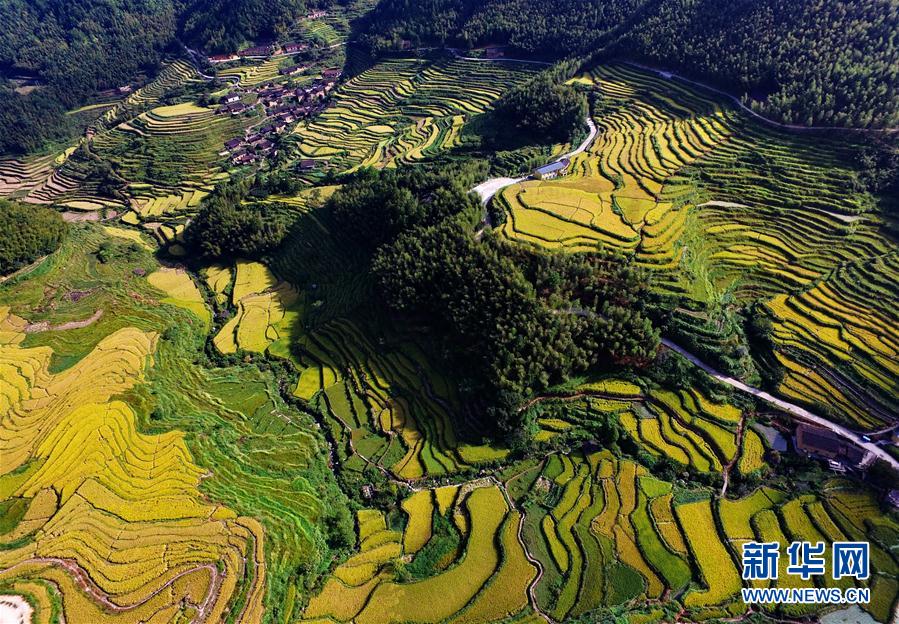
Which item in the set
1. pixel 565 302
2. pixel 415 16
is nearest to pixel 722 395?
pixel 565 302

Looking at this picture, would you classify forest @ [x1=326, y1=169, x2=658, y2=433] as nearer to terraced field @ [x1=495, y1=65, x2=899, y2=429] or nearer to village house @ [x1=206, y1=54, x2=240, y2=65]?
terraced field @ [x1=495, y1=65, x2=899, y2=429]

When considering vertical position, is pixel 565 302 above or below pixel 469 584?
above

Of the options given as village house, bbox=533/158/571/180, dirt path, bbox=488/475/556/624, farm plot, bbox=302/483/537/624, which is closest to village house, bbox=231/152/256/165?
village house, bbox=533/158/571/180

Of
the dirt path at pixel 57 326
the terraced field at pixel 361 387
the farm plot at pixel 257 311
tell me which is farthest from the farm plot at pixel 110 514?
the terraced field at pixel 361 387

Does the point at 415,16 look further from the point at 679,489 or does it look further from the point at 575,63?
the point at 679,489

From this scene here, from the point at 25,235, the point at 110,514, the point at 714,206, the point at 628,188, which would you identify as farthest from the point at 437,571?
the point at 25,235

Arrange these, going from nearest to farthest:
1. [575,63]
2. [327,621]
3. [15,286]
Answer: [327,621], [15,286], [575,63]
